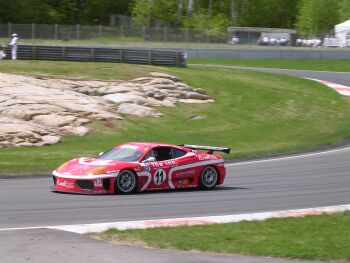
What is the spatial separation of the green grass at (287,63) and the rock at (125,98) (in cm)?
1874

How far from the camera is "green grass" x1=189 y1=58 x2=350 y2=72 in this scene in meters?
49.8

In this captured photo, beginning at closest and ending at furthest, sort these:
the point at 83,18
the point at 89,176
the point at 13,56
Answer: the point at 89,176 < the point at 13,56 < the point at 83,18

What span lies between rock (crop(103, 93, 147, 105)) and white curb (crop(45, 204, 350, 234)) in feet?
58.1

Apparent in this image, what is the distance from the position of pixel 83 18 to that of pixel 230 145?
6940 cm

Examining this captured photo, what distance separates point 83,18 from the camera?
93.3m

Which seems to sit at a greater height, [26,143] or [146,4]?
[146,4]

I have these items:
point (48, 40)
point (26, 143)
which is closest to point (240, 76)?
point (26, 143)

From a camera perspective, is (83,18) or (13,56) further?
(83,18)

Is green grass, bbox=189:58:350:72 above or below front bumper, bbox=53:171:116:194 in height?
above

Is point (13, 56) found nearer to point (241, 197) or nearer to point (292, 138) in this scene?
Result: point (292, 138)

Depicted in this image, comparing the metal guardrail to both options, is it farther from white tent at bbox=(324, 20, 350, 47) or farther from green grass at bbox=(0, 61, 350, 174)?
white tent at bbox=(324, 20, 350, 47)

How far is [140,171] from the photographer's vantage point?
1590cm

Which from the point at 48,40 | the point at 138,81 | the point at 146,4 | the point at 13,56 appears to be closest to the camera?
the point at 138,81

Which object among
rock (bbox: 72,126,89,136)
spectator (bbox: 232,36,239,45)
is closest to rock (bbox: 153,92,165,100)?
rock (bbox: 72,126,89,136)
